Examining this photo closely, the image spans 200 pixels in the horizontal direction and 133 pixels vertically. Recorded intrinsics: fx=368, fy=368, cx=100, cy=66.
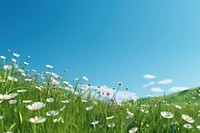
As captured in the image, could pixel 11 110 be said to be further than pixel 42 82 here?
No

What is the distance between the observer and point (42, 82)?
21.4ft

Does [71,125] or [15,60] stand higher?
[15,60]

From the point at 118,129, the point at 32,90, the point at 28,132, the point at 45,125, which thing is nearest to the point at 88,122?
the point at 118,129

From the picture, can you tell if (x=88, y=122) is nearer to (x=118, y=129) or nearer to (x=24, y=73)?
(x=118, y=129)

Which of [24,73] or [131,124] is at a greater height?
[24,73]

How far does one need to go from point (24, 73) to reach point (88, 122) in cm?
307

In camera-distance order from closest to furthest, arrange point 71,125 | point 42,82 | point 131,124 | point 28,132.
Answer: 1. point 28,132
2. point 71,125
3. point 131,124
4. point 42,82

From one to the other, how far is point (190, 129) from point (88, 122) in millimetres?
1195

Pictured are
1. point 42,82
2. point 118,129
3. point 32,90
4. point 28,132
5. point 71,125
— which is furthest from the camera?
point 42,82

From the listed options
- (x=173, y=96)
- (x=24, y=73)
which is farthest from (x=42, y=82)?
(x=173, y=96)

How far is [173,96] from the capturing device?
63.4ft

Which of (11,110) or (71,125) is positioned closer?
(71,125)

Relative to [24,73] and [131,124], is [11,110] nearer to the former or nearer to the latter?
[131,124]

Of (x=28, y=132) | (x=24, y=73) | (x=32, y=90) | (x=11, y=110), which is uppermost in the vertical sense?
(x=24, y=73)
